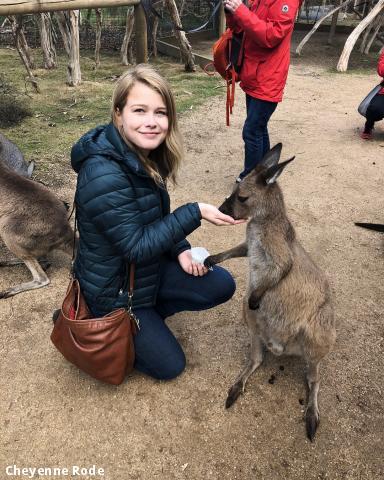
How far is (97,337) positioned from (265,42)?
240cm

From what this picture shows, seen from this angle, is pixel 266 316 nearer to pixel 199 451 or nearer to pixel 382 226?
pixel 199 451

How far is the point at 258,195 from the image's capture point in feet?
6.36

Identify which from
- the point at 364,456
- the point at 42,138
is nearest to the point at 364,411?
the point at 364,456

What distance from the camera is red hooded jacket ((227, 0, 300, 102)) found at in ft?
9.52

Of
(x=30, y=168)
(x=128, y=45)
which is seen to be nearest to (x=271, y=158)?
(x=30, y=168)

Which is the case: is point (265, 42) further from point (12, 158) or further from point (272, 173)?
point (12, 158)

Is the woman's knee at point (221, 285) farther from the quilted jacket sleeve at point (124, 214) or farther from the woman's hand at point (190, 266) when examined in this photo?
the quilted jacket sleeve at point (124, 214)

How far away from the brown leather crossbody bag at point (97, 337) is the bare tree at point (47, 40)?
662cm

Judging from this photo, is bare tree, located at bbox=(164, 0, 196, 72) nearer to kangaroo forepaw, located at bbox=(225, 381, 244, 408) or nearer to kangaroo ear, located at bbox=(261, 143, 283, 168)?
kangaroo ear, located at bbox=(261, 143, 283, 168)

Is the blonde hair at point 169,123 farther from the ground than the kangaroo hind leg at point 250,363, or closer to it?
farther from the ground

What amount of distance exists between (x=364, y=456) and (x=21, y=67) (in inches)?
316

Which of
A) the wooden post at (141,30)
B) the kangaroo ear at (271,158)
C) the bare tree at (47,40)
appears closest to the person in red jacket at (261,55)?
the wooden post at (141,30)

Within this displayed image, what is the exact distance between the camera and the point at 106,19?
966cm

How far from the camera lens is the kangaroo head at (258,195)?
75.5 inches
